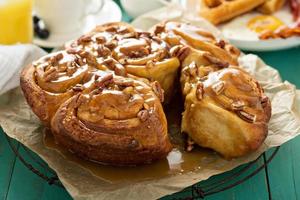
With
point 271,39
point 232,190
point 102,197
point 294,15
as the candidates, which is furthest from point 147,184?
point 294,15

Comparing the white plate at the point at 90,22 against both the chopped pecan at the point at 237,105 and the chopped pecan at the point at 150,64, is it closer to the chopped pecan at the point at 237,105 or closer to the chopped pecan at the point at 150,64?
the chopped pecan at the point at 150,64

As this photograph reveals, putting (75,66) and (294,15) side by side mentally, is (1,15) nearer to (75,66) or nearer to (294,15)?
(75,66)

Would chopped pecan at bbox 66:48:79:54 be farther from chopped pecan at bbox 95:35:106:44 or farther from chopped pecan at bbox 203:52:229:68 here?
chopped pecan at bbox 203:52:229:68

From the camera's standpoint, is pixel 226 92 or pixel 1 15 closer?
pixel 226 92

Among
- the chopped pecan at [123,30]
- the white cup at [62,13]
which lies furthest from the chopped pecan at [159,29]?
the white cup at [62,13]

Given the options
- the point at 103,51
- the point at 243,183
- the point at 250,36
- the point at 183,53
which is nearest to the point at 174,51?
the point at 183,53

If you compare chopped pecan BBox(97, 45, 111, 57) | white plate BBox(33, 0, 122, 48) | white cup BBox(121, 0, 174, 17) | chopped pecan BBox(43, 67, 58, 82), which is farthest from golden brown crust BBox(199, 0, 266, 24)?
chopped pecan BBox(43, 67, 58, 82)

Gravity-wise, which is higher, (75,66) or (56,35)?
(75,66)

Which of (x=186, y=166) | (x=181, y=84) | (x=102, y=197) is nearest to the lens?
(x=102, y=197)
